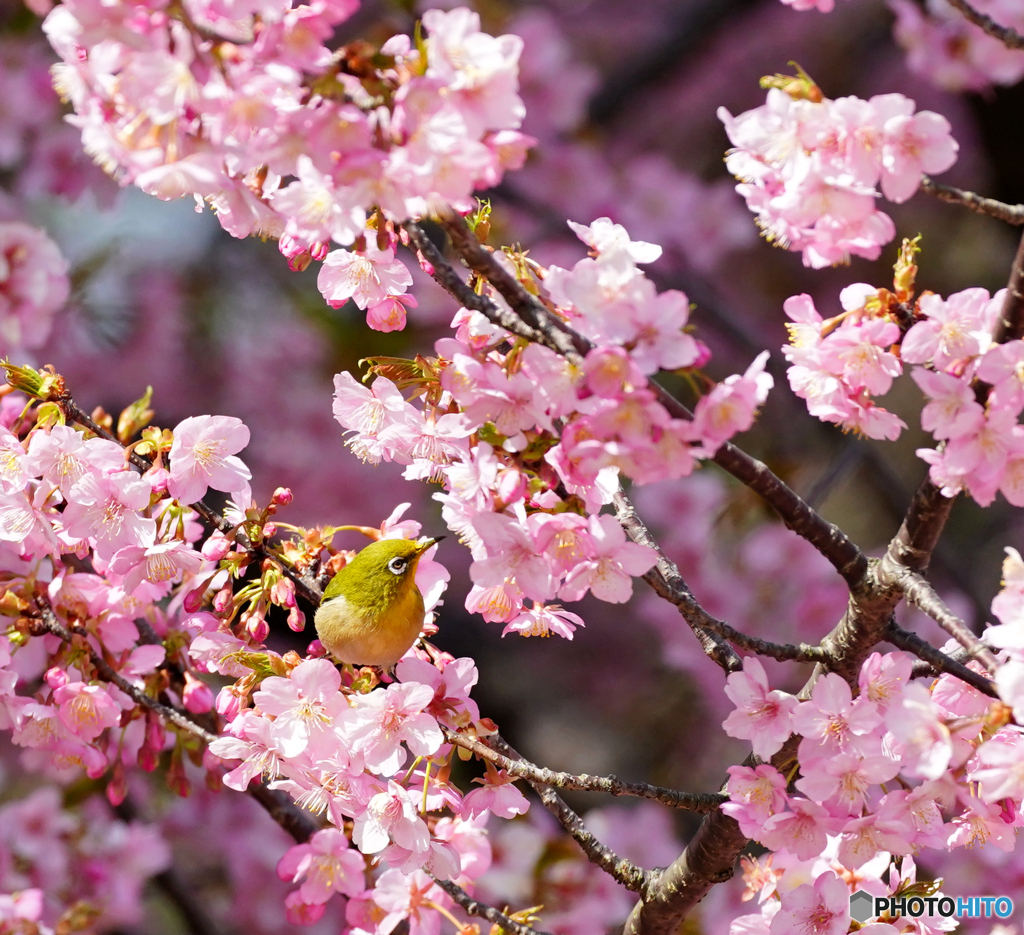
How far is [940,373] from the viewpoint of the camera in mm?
1154

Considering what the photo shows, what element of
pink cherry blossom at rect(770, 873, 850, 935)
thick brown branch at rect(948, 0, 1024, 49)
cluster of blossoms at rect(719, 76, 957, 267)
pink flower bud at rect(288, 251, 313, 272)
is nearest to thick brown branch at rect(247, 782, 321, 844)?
pink cherry blossom at rect(770, 873, 850, 935)

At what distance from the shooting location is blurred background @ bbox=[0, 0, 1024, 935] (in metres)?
3.32

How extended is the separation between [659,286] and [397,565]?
2245mm

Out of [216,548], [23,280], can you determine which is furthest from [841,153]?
[23,280]

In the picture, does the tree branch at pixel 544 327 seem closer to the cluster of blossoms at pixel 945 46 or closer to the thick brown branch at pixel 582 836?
the thick brown branch at pixel 582 836

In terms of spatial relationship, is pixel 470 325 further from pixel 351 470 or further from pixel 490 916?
pixel 351 470

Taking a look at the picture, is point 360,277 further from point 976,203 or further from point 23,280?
point 23,280

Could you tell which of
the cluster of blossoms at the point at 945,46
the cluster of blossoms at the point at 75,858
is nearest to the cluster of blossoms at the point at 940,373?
the cluster of blossoms at the point at 75,858

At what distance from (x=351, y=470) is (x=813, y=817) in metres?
3.60

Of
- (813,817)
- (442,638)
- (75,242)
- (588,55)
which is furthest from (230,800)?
(588,55)

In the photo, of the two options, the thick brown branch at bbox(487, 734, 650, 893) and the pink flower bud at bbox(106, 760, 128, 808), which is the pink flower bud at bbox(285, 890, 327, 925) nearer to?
the pink flower bud at bbox(106, 760, 128, 808)

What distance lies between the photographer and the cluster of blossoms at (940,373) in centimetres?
114

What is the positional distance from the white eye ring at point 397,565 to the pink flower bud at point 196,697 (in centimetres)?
39

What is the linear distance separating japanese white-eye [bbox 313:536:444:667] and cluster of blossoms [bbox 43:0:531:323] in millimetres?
660
